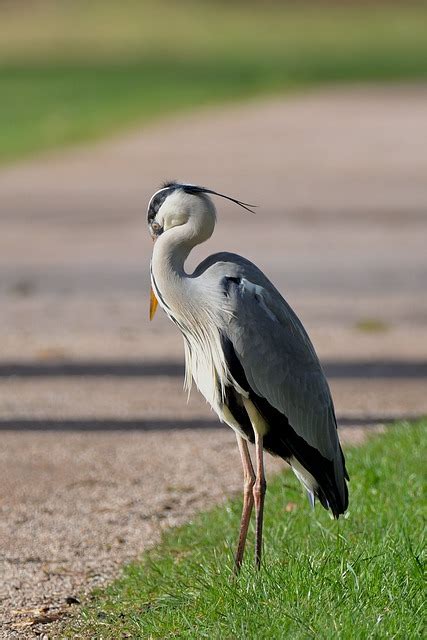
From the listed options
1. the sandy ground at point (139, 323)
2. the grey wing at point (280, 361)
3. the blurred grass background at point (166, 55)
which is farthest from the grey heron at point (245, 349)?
the blurred grass background at point (166, 55)

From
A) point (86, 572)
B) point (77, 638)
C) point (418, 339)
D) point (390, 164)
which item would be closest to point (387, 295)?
point (418, 339)

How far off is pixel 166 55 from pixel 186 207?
1422 inches

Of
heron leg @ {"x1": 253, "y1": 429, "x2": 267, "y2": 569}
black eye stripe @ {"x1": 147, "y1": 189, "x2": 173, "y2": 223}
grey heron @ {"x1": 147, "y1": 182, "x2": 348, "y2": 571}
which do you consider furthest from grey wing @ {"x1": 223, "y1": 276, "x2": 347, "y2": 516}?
black eye stripe @ {"x1": 147, "y1": 189, "x2": 173, "y2": 223}

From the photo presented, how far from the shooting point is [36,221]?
13602 mm

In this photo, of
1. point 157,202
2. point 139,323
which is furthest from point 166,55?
point 157,202

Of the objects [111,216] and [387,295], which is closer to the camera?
[387,295]

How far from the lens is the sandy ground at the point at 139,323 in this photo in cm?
565

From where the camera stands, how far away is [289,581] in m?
4.11

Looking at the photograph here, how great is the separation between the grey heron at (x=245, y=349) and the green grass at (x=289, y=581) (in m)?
0.20

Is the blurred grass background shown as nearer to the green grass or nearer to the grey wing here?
the green grass

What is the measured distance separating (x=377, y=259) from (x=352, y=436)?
17.1ft

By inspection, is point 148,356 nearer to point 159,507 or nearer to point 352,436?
point 352,436

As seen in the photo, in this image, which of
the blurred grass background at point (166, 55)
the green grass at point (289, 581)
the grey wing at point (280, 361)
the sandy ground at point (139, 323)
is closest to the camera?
the green grass at point (289, 581)

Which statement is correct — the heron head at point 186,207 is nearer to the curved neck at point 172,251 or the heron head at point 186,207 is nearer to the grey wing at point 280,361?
the curved neck at point 172,251
